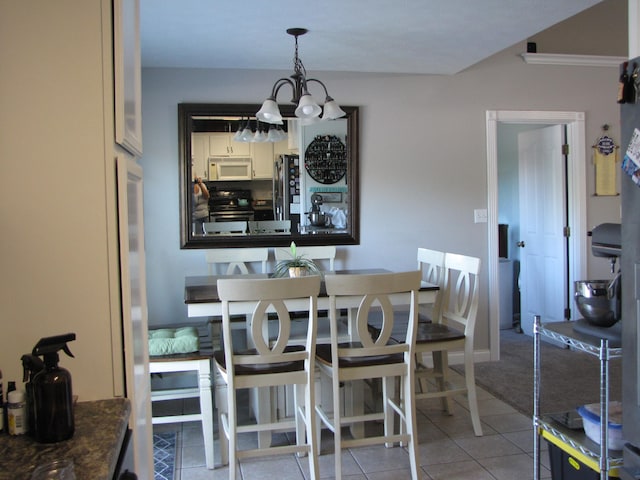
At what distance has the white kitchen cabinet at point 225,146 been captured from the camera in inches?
163

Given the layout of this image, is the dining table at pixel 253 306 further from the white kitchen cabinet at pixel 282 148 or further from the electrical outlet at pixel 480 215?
the electrical outlet at pixel 480 215

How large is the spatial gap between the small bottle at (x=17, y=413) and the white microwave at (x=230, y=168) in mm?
2998

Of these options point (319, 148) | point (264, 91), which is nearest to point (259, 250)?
point (319, 148)

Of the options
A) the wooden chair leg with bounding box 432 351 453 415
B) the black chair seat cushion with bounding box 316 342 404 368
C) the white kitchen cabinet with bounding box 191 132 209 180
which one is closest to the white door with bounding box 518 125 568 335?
the wooden chair leg with bounding box 432 351 453 415

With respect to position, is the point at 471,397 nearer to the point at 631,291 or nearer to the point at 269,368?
the point at 269,368

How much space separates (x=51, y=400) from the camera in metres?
1.23

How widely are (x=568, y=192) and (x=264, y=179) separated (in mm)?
2645

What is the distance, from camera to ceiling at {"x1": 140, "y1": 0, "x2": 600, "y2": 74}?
2.91 m

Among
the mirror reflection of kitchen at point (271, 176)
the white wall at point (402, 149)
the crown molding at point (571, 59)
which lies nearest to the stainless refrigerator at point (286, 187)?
the mirror reflection of kitchen at point (271, 176)

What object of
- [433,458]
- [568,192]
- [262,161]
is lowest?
[433,458]

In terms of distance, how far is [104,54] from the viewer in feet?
4.61

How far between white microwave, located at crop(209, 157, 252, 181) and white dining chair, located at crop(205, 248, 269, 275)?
53 centimetres

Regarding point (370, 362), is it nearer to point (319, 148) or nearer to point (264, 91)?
point (319, 148)

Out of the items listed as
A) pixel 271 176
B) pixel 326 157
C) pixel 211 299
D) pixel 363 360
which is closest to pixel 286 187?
pixel 271 176
